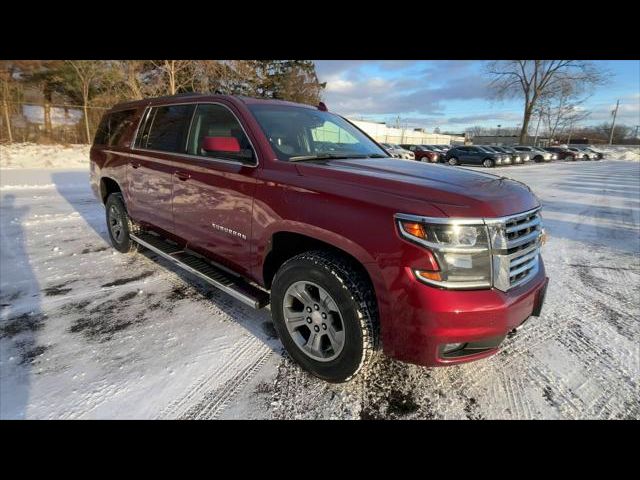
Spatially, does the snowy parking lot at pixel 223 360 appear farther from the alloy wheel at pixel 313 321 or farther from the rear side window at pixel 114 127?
the rear side window at pixel 114 127

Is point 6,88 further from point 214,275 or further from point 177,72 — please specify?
point 214,275

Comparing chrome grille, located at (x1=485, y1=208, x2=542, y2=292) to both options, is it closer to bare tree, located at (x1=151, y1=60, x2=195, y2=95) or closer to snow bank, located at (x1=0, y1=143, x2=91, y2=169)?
snow bank, located at (x1=0, y1=143, x2=91, y2=169)

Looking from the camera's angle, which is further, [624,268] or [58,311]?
[624,268]

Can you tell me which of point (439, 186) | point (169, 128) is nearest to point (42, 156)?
point (169, 128)

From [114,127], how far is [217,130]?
103 inches

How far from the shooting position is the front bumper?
2.07 meters

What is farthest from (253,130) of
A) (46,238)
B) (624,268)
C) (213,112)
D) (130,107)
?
(624,268)

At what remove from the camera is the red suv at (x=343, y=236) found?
2090 mm

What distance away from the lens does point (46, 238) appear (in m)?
5.64

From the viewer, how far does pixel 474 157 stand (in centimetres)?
2984

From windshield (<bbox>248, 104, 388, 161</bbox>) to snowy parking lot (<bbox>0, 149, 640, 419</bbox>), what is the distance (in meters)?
1.56

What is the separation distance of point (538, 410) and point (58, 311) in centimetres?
396

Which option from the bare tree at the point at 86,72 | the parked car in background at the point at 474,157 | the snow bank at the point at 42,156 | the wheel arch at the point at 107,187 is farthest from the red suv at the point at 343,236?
the parked car in background at the point at 474,157
